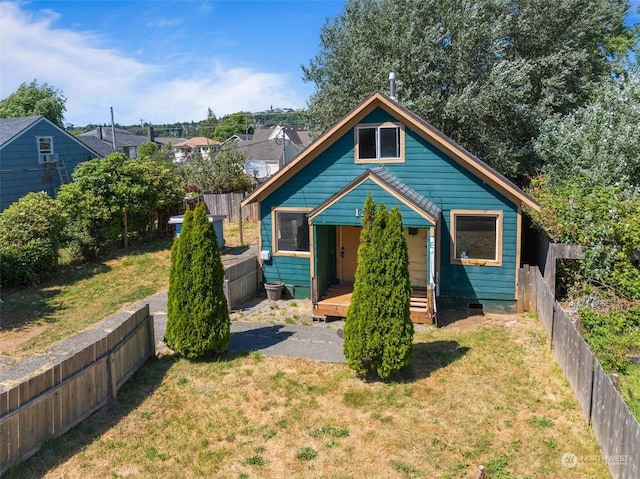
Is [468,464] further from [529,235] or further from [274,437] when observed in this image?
[529,235]

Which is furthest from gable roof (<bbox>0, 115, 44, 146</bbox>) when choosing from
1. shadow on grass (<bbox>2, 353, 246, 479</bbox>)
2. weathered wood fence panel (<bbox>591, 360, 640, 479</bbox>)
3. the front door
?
weathered wood fence panel (<bbox>591, 360, 640, 479</bbox>)

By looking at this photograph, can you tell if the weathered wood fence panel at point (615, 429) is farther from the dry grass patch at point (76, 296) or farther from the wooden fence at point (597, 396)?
the dry grass patch at point (76, 296)

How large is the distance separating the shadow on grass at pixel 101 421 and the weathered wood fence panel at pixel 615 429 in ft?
21.2

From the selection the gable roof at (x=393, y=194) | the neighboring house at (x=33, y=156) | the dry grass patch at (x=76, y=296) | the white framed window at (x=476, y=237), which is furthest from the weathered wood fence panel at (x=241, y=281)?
the neighboring house at (x=33, y=156)

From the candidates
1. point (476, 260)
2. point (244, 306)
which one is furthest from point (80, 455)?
point (476, 260)

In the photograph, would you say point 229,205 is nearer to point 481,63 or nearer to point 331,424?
point 481,63

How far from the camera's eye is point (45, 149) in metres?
28.8

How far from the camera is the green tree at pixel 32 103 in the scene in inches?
2087

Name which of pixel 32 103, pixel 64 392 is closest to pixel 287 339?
pixel 64 392

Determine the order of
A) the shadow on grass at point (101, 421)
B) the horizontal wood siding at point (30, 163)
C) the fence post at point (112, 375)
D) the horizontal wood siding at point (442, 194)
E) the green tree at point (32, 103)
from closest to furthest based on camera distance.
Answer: the shadow on grass at point (101, 421), the fence post at point (112, 375), the horizontal wood siding at point (442, 194), the horizontal wood siding at point (30, 163), the green tree at point (32, 103)

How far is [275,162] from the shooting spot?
4647 centimetres

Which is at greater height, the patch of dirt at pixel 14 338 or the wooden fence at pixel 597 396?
the wooden fence at pixel 597 396

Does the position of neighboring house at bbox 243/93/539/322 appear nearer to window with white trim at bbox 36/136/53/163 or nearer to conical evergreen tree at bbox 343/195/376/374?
conical evergreen tree at bbox 343/195/376/374

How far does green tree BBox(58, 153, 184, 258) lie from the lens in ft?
62.4
